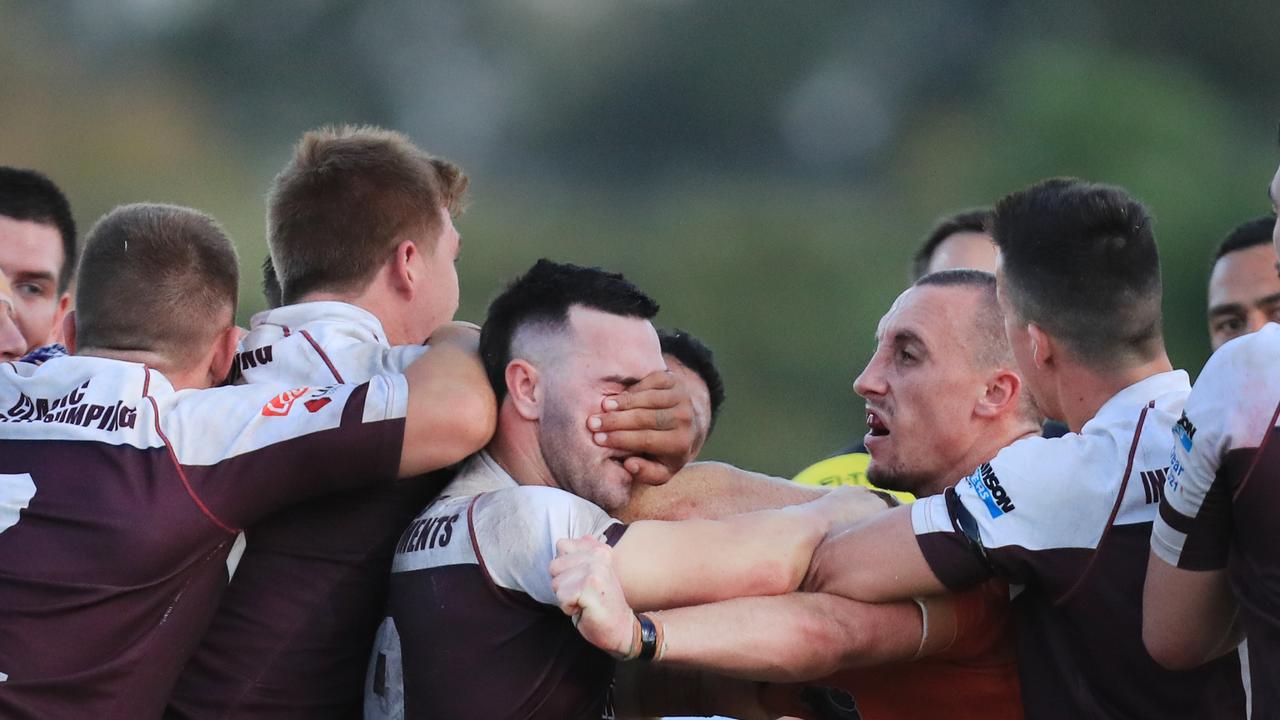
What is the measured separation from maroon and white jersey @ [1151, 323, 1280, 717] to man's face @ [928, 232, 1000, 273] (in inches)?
151

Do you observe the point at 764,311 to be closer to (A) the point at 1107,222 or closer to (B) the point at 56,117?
(B) the point at 56,117

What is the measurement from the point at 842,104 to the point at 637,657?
2281 centimetres

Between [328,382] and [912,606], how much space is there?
154 centimetres

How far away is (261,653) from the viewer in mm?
3568

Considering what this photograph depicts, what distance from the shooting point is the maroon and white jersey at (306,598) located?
357 centimetres

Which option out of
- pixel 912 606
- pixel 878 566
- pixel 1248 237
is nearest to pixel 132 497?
pixel 878 566

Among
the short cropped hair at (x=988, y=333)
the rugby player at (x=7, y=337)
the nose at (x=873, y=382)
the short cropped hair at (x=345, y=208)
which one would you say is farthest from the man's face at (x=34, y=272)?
the short cropped hair at (x=988, y=333)

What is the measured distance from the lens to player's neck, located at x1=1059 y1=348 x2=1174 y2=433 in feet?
12.4

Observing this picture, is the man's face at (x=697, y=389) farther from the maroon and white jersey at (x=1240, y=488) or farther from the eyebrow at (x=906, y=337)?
the maroon and white jersey at (x=1240, y=488)

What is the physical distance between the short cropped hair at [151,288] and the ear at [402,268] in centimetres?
48

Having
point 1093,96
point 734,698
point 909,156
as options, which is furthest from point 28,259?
point 1093,96

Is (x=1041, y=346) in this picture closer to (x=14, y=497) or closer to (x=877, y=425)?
(x=877, y=425)

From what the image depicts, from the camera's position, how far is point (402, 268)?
4.04 metres

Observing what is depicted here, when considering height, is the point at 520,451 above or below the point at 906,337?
below
